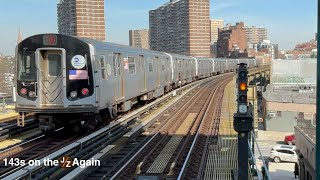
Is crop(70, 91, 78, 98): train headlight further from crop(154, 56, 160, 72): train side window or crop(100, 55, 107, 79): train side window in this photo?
crop(154, 56, 160, 72): train side window

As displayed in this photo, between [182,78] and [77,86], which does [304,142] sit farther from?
[182,78]

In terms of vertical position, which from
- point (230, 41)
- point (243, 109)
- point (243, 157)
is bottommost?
point (243, 157)

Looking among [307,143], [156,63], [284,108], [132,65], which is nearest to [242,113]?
[132,65]

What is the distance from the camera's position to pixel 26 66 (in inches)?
462

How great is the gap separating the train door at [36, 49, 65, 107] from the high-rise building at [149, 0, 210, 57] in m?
130

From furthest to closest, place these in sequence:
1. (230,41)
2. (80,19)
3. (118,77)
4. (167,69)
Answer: (230,41), (80,19), (167,69), (118,77)

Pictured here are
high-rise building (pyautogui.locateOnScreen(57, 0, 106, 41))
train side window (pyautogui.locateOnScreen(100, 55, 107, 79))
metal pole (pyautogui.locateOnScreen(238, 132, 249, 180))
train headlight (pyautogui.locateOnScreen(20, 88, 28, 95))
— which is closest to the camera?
metal pole (pyautogui.locateOnScreen(238, 132, 249, 180))

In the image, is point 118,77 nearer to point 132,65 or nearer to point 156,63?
point 132,65

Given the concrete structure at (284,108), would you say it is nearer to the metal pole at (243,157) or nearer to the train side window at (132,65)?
the train side window at (132,65)

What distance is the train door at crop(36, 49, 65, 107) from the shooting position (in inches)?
457

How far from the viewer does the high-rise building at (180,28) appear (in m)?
144

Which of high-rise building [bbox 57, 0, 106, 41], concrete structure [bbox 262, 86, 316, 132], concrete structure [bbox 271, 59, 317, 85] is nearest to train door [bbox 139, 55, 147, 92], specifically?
concrete structure [bbox 262, 86, 316, 132]

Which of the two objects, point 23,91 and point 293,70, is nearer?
point 23,91

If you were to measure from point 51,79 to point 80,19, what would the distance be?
7326cm
